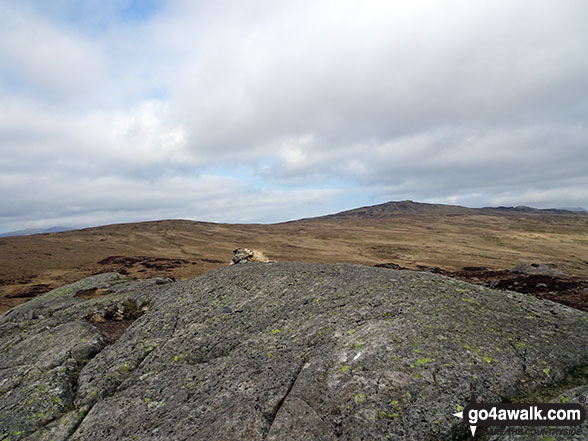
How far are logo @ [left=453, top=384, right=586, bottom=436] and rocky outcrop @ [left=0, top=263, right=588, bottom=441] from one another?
233 millimetres

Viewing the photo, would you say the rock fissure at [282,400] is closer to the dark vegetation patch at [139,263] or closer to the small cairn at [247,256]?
the small cairn at [247,256]

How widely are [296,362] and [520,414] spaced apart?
5481 millimetres

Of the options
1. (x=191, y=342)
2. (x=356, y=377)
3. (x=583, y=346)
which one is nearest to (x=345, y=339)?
(x=356, y=377)

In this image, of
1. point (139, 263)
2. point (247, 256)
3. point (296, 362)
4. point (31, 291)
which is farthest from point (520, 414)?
point (139, 263)

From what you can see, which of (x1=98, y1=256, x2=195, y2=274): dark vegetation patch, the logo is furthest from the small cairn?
(x1=98, y1=256, x2=195, y2=274): dark vegetation patch

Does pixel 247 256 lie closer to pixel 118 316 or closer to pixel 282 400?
pixel 118 316

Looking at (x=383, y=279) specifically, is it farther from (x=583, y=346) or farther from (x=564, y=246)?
(x=564, y=246)

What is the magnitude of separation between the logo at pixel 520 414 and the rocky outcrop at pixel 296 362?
0.23 meters

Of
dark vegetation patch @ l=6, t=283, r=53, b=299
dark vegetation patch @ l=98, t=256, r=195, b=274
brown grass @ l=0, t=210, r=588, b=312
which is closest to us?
dark vegetation patch @ l=6, t=283, r=53, b=299

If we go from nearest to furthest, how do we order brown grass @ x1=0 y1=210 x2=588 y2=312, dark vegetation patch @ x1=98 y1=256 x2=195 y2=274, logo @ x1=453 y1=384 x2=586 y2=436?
logo @ x1=453 y1=384 x2=586 y2=436 < brown grass @ x1=0 y1=210 x2=588 y2=312 < dark vegetation patch @ x1=98 y1=256 x2=195 y2=274

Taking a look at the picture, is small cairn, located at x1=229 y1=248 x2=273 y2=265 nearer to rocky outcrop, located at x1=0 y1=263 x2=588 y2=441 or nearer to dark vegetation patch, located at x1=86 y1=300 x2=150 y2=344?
dark vegetation patch, located at x1=86 y1=300 x2=150 y2=344

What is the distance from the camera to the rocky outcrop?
6.98 metres

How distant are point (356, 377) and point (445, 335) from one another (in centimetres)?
322

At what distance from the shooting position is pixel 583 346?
29.1ft
